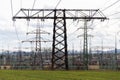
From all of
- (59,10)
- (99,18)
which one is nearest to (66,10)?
(59,10)

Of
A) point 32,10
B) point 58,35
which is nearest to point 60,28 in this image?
point 58,35

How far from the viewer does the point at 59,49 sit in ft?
173

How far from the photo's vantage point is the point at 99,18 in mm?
52281

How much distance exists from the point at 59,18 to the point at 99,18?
504 cm

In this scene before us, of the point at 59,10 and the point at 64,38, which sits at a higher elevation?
the point at 59,10

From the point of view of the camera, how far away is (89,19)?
5244 cm

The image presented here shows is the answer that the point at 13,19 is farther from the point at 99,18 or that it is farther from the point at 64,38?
the point at 99,18

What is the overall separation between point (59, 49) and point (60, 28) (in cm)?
266

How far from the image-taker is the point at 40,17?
52.1 meters

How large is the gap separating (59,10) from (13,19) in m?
6.12

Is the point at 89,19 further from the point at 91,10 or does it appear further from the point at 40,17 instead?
the point at 40,17

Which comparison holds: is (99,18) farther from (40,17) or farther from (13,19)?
(13,19)

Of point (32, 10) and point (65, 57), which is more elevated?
point (32, 10)

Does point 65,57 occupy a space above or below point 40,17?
below
